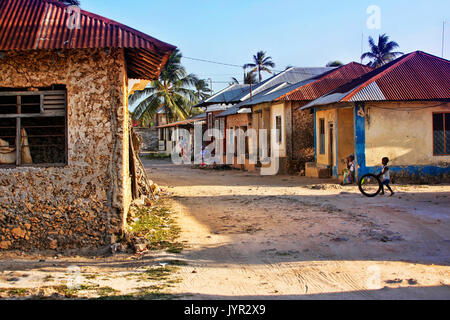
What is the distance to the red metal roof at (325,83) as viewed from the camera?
73.3ft

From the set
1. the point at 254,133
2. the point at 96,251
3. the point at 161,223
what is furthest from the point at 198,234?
the point at 254,133

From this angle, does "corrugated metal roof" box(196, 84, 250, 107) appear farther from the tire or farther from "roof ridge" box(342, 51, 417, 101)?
the tire

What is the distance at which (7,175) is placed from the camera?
8383 mm

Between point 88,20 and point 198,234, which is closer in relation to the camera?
point 88,20

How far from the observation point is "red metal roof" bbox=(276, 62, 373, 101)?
73.3ft

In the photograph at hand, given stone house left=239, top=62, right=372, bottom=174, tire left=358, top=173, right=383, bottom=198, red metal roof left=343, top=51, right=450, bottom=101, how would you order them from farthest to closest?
1. stone house left=239, top=62, right=372, bottom=174
2. red metal roof left=343, top=51, right=450, bottom=101
3. tire left=358, top=173, right=383, bottom=198

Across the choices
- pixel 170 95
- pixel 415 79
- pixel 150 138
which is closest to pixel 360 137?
pixel 415 79

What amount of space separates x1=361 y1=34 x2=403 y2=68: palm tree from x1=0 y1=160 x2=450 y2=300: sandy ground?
1574 inches

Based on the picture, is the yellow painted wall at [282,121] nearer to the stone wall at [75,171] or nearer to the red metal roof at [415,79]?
the red metal roof at [415,79]

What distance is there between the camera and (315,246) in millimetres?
8141

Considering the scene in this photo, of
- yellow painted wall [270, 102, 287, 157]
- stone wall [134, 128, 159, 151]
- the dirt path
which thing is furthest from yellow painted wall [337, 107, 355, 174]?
stone wall [134, 128, 159, 151]

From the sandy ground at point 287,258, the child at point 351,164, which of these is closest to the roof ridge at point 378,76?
the child at point 351,164
